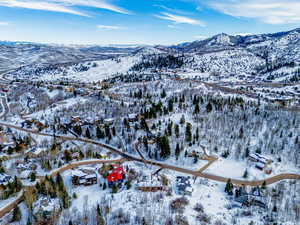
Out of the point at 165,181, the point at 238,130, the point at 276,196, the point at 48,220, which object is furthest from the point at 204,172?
the point at 48,220

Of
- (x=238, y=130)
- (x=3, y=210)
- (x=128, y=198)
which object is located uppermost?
(x=238, y=130)

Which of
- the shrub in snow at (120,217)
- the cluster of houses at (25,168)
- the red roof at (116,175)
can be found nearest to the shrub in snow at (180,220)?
the shrub in snow at (120,217)

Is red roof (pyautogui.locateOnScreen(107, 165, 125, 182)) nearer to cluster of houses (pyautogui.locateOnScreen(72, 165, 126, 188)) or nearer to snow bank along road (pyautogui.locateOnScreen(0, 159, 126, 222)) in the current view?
cluster of houses (pyautogui.locateOnScreen(72, 165, 126, 188))

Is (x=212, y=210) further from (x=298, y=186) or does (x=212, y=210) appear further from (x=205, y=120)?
(x=205, y=120)

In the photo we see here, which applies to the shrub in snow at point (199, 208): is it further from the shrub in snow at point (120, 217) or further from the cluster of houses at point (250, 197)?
Result: the shrub in snow at point (120, 217)

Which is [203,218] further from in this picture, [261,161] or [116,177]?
[261,161]

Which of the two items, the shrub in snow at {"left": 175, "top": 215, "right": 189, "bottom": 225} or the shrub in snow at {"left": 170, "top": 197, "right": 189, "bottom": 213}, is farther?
the shrub in snow at {"left": 170, "top": 197, "right": 189, "bottom": 213}

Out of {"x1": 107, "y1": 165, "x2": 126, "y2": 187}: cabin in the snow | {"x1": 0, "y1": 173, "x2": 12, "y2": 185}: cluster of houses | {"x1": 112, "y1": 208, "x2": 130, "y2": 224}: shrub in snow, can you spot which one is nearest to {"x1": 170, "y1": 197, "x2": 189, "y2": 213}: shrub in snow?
{"x1": 112, "y1": 208, "x2": 130, "y2": 224}: shrub in snow
